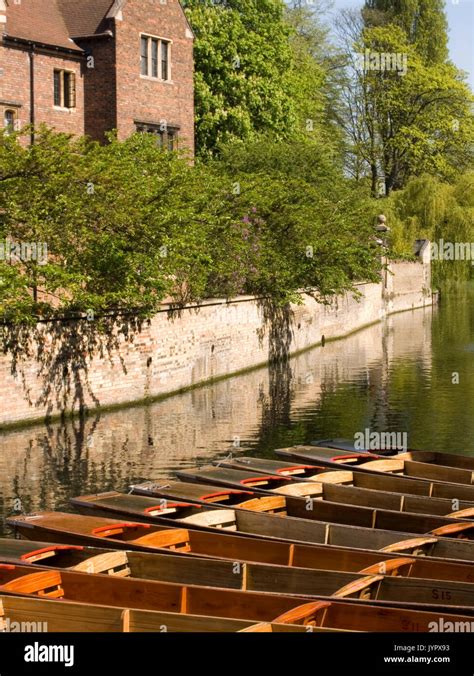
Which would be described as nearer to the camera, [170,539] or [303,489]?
[170,539]

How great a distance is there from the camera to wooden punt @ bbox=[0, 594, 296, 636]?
9203 mm

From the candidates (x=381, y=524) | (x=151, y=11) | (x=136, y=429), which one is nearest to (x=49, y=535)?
(x=381, y=524)

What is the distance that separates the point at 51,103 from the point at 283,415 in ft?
50.6

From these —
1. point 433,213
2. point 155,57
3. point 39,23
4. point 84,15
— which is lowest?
point 433,213

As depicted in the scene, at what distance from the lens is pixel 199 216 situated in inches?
1121

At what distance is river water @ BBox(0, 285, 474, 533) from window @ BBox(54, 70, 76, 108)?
11380mm

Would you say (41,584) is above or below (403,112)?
below

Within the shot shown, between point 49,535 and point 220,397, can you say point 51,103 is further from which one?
point 49,535

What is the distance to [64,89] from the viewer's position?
37.2m

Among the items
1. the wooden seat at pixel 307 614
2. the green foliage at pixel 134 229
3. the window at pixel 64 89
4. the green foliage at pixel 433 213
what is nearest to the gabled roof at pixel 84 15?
the window at pixel 64 89

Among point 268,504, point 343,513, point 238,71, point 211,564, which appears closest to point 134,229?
point 268,504

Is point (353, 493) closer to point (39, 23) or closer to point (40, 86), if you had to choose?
point (40, 86)

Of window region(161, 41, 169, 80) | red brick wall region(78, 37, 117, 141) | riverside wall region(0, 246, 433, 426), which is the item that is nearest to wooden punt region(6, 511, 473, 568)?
riverside wall region(0, 246, 433, 426)

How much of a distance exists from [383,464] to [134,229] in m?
11.0
